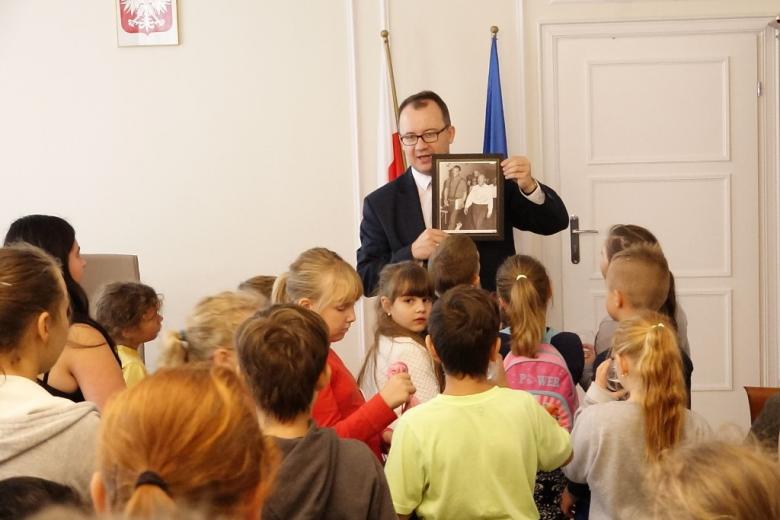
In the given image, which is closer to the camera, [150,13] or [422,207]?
[422,207]

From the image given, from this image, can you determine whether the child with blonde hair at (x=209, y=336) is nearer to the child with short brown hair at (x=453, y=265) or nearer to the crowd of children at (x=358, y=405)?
the crowd of children at (x=358, y=405)

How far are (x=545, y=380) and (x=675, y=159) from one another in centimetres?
337

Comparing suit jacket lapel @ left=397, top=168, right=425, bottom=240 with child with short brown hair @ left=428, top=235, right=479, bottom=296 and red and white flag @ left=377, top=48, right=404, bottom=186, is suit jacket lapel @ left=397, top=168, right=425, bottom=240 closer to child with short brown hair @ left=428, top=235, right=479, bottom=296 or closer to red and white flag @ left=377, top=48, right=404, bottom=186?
child with short brown hair @ left=428, top=235, right=479, bottom=296

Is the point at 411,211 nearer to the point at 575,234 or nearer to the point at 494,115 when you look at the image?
the point at 494,115

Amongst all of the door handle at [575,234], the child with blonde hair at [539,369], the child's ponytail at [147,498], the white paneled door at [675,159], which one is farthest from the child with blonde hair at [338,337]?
the white paneled door at [675,159]

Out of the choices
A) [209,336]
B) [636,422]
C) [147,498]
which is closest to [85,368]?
[209,336]

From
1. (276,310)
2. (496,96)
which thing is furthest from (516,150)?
(276,310)

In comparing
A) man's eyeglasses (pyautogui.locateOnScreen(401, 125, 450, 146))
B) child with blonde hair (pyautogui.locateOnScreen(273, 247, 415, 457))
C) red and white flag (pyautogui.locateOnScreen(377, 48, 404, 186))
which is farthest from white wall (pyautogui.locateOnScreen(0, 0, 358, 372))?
child with blonde hair (pyautogui.locateOnScreen(273, 247, 415, 457))

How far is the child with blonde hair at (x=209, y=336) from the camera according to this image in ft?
9.23

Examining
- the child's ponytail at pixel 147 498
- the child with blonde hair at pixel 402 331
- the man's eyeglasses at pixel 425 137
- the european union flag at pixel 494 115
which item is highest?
the european union flag at pixel 494 115

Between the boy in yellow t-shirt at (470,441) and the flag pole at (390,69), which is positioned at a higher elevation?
the flag pole at (390,69)

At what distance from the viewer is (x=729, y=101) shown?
20.2 ft

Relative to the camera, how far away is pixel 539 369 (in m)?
3.23

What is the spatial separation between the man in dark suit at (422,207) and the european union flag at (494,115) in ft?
4.73
